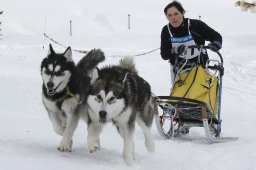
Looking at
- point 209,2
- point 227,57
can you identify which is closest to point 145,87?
point 227,57

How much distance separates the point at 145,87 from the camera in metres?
4.66

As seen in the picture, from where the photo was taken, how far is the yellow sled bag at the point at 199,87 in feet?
17.3

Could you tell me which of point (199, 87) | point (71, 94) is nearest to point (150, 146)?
point (71, 94)

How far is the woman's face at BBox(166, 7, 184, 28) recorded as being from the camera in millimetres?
5441

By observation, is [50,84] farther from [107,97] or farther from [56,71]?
[107,97]

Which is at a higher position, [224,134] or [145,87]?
[145,87]

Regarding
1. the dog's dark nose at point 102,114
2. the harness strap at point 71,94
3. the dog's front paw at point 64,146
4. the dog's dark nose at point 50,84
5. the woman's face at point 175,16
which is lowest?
the dog's front paw at point 64,146

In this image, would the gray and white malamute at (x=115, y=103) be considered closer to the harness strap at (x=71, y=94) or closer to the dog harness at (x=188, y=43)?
the harness strap at (x=71, y=94)

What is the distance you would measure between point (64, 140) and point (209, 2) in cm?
3569

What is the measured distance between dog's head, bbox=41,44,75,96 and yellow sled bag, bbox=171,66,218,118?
4.55 feet

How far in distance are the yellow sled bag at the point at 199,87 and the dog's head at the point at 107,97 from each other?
1349 millimetres

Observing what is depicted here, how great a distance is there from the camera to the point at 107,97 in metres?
3.91

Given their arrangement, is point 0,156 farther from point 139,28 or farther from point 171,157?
point 139,28

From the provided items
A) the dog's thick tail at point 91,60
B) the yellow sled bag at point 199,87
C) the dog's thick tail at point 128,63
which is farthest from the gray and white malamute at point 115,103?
the yellow sled bag at point 199,87
